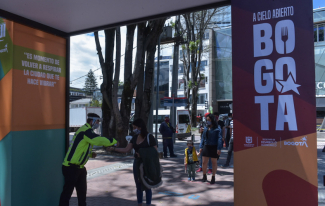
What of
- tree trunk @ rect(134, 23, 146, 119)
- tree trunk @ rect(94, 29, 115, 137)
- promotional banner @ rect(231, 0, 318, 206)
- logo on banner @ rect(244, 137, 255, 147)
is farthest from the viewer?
tree trunk @ rect(94, 29, 115, 137)

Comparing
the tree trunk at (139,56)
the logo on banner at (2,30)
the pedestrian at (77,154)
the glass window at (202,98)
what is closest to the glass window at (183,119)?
the tree trunk at (139,56)

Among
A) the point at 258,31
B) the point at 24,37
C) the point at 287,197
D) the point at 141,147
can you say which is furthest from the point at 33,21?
the point at 287,197

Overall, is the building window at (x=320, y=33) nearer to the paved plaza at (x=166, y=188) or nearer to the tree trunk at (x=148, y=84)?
the tree trunk at (x=148, y=84)

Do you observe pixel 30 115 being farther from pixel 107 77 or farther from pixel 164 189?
pixel 107 77

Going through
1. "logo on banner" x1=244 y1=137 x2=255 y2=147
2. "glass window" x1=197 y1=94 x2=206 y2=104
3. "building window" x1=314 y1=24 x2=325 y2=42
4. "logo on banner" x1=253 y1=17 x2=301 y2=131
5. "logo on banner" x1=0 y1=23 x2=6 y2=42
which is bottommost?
"logo on banner" x1=244 y1=137 x2=255 y2=147

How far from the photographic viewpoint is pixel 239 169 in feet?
11.7

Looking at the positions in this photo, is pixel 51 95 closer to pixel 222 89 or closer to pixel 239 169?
pixel 239 169

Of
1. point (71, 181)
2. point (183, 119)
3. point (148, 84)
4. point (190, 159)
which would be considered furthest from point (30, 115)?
point (183, 119)

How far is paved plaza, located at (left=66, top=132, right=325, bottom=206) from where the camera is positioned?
6055mm

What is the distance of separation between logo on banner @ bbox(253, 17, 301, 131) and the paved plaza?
122 inches

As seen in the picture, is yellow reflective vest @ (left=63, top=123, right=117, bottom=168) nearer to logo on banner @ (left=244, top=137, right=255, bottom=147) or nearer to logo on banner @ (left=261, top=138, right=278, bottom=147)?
logo on banner @ (left=244, top=137, right=255, bottom=147)

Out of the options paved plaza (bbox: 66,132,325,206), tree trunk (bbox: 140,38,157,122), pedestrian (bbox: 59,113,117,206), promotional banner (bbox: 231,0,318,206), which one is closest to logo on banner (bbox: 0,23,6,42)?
pedestrian (bbox: 59,113,117,206)

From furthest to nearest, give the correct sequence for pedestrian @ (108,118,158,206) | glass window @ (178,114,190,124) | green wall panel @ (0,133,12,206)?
glass window @ (178,114,190,124)
pedestrian @ (108,118,158,206)
green wall panel @ (0,133,12,206)

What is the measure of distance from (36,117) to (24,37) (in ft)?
4.39
